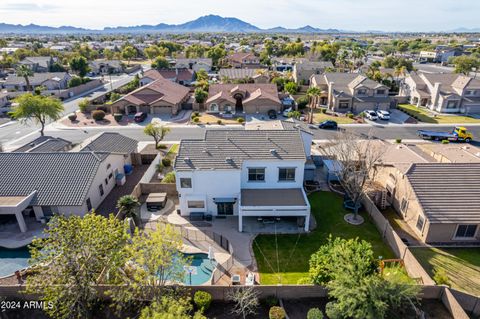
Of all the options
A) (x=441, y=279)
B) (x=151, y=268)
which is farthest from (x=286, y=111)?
(x=151, y=268)

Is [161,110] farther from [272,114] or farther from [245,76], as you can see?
[245,76]

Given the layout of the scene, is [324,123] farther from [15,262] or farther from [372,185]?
[15,262]

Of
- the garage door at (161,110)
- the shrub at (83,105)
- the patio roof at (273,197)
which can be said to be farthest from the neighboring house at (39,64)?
the patio roof at (273,197)

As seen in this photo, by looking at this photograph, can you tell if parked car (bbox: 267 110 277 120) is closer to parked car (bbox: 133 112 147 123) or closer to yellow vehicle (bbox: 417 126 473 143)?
parked car (bbox: 133 112 147 123)

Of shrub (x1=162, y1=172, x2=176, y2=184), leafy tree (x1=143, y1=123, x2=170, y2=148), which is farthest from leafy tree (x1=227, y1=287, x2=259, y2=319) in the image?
leafy tree (x1=143, y1=123, x2=170, y2=148)

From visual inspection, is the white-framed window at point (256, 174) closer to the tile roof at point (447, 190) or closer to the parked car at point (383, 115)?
the tile roof at point (447, 190)

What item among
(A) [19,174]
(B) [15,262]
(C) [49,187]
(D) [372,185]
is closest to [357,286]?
(D) [372,185]

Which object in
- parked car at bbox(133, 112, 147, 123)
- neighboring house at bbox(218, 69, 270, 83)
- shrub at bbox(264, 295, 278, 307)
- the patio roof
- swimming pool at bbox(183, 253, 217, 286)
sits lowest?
swimming pool at bbox(183, 253, 217, 286)

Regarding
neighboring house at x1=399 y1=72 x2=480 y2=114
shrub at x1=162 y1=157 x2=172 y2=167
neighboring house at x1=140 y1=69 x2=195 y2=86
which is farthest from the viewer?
neighboring house at x1=140 y1=69 x2=195 y2=86
